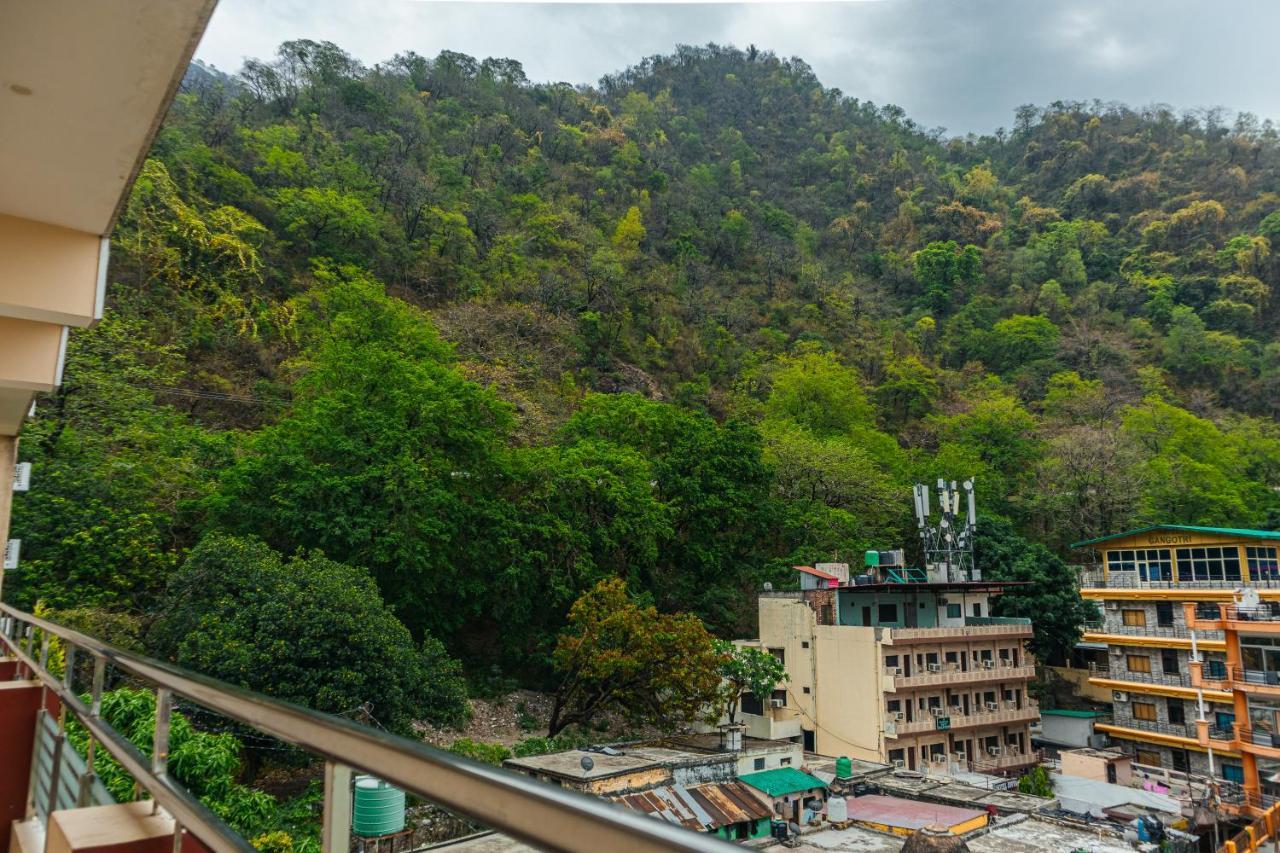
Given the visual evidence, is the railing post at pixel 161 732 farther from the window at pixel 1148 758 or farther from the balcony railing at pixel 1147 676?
the window at pixel 1148 758

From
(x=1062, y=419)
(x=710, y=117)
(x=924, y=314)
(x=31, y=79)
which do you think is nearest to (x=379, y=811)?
(x=31, y=79)

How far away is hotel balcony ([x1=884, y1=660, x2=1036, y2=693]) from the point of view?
16.0 meters

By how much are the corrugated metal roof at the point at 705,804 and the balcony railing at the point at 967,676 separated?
531 cm

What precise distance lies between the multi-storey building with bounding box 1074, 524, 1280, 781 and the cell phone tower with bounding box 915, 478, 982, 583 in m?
4.26

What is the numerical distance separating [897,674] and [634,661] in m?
6.17

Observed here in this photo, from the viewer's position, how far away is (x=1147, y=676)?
19.7m

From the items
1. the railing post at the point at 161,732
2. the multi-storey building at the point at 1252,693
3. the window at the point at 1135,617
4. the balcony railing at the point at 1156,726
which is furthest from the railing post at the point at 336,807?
the window at the point at 1135,617

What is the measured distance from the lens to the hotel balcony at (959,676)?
15992 millimetres

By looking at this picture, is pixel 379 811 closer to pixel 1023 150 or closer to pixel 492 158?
pixel 492 158

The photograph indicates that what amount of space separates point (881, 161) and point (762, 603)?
43248 mm

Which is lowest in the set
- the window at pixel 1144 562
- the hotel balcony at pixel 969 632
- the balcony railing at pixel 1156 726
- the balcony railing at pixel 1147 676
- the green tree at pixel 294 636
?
the balcony railing at pixel 1156 726

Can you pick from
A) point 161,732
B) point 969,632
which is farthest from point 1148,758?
point 161,732

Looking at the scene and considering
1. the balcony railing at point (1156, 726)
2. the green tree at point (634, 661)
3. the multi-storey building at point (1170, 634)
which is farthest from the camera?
the balcony railing at point (1156, 726)

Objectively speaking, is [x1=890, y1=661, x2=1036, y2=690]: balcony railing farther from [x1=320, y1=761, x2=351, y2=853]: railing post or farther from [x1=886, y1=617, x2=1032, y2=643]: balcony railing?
→ [x1=320, y1=761, x2=351, y2=853]: railing post
